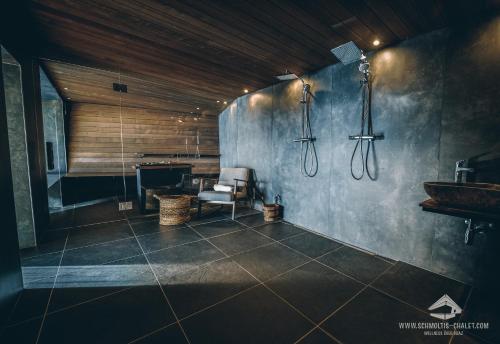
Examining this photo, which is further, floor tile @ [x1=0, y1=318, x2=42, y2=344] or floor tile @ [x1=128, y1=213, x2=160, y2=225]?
floor tile @ [x1=128, y1=213, x2=160, y2=225]

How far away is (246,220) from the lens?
4.28 meters

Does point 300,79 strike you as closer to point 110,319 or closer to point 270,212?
point 270,212

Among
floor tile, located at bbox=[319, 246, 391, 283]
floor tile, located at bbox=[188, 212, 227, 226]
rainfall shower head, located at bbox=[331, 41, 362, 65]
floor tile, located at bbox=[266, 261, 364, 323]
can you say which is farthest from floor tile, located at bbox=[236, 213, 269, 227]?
rainfall shower head, located at bbox=[331, 41, 362, 65]

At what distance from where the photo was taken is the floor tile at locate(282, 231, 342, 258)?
9.65 ft

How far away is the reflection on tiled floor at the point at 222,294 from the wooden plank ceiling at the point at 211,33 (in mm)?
2605

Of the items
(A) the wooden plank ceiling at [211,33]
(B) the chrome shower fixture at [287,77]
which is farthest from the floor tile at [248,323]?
(B) the chrome shower fixture at [287,77]

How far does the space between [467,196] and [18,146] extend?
4.65 metres

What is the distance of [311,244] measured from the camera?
10.4 feet

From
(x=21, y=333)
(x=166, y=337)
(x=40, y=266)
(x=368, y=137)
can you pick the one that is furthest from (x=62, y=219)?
(x=368, y=137)

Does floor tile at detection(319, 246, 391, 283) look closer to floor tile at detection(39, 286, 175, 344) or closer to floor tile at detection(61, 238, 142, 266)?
floor tile at detection(39, 286, 175, 344)

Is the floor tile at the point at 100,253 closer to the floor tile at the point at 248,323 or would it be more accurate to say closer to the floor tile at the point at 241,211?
the floor tile at the point at 248,323

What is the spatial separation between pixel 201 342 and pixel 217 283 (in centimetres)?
69

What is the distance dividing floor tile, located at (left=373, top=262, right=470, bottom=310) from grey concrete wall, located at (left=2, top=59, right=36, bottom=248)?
4.23 meters

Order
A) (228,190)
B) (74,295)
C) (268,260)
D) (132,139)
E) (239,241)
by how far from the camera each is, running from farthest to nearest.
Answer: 1. (132,139)
2. (228,190)
3. (239,241)
4. (268,260)
5. (74,295)
